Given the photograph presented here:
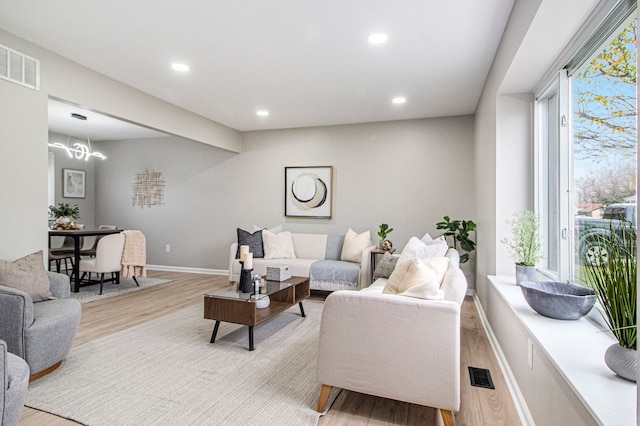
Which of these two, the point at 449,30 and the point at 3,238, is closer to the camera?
the point at 449,30

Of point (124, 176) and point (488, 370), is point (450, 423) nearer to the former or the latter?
point (488, 370)

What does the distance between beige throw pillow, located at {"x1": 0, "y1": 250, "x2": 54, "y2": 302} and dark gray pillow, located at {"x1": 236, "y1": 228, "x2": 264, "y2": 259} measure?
8.72ft

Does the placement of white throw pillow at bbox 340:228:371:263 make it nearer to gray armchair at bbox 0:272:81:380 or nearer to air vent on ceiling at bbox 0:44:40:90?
gray armchair at bbox 0:272:81:380

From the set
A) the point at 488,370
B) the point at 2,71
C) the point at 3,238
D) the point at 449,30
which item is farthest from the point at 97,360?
the point at 449,30

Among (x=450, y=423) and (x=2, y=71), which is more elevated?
(x=2, y=71)

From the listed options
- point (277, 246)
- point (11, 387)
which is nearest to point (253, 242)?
point (277, 246)

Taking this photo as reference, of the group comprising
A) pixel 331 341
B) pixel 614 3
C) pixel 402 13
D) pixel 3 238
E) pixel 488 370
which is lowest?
pixel 488 370

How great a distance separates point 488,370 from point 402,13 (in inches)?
103

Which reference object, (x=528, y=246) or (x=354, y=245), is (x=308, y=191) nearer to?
(x=354, y=245)

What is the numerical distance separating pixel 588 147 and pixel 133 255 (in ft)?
17.6

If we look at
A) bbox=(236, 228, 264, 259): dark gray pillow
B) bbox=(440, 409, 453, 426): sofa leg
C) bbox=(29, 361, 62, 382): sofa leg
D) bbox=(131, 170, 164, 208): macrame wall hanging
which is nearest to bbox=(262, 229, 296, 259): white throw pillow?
bbox=(236, 228, 264, 259): dark gray pillow

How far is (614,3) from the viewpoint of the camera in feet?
5.35

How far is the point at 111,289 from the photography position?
16.8 ft

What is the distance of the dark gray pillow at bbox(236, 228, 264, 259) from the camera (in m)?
5.23
